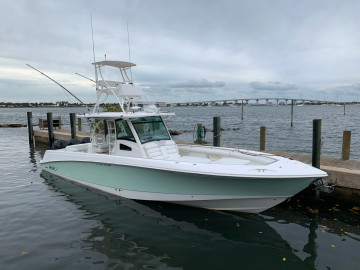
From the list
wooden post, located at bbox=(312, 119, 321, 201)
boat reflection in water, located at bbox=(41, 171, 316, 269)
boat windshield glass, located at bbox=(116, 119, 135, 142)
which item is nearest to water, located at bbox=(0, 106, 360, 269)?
boat reflection in water, located at bbox=(41, 171, 316, 269)

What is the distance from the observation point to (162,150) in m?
7.68

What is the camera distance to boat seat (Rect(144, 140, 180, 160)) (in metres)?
7.40

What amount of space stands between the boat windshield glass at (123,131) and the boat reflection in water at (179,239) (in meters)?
1.80

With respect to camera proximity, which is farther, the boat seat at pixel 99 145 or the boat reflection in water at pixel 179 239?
the boat seat at pixel 99 145

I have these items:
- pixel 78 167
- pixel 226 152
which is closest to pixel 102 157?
pixel 78 167

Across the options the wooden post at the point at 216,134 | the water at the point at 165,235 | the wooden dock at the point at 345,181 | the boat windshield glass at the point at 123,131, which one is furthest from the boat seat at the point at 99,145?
the wooden dock at the point at 345,181

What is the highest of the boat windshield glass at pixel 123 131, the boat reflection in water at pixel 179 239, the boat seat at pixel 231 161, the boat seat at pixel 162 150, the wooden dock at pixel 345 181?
the boat windshield glass at pixel 123 131

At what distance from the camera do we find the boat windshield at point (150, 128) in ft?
25.1

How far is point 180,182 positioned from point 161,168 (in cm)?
56

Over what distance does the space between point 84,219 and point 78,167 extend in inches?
77.1

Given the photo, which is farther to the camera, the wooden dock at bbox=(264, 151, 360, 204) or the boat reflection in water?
the wooden dock at bbox=(264, 151, 360, 204)

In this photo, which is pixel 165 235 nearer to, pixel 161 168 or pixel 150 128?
pixel 161 168

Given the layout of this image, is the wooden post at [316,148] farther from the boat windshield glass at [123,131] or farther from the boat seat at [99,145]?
the boat seat at [99,145]

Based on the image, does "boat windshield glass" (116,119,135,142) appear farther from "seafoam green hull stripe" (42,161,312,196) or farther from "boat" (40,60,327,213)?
"seafoam green hull stripe" (42,161,312,196)
